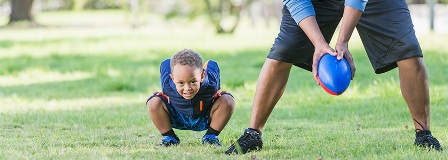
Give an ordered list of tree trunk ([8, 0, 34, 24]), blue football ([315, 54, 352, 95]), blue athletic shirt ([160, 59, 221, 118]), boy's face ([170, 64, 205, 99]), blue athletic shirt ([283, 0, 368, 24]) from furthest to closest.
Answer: tree trunk ([8, 0, 34, 24]) < blue athletic shirt ([160, 59, 221, 118]) < boy's face ([170, 64, 205, 99]) < blue athletic shirt ([283, 0, 368, 24]) < blue football ([315, 54, 352, 95])

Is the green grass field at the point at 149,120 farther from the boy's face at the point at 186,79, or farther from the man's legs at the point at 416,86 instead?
the boy's face at the point at 186,79

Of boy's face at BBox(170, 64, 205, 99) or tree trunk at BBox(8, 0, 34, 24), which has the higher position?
boy's face at BBox(170, 64, 205, 99)

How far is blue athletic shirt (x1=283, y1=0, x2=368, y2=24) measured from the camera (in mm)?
5047

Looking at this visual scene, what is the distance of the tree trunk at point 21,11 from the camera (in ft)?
111

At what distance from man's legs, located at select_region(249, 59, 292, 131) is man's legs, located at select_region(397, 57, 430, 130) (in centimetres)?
73

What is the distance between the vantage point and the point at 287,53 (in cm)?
529

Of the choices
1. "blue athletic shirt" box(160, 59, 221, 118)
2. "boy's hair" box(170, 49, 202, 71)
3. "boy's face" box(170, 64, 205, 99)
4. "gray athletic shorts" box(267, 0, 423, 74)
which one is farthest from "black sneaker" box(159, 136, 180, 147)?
"gray athletic shorts" box(267, 0, 423, 74)

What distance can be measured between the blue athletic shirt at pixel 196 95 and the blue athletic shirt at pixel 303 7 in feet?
2.78

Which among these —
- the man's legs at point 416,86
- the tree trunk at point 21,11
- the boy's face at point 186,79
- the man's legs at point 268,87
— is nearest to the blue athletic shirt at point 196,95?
the boy's face at point 186,79

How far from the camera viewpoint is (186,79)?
214 inches

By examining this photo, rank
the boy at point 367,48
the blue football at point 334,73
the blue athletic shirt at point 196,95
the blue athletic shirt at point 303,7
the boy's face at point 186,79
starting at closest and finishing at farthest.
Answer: the blue football at point 334,73 → the blue athletic shirt at point 303,7 → the boy at point 367,48 → the boy's face at point 186,79 → the blue athletic shirt at point 196,95

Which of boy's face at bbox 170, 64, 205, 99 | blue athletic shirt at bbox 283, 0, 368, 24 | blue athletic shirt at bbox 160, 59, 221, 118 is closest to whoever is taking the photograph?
blue athletic shirt at bbox 283, 0, 368, 24

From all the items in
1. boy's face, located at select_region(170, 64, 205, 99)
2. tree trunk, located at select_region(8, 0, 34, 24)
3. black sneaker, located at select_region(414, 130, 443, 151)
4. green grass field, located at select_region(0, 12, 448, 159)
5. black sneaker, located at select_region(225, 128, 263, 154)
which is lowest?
tree trunk, located at select_region(8, 0, 34, 24)

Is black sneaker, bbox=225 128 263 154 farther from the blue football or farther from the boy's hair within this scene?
the blue football
